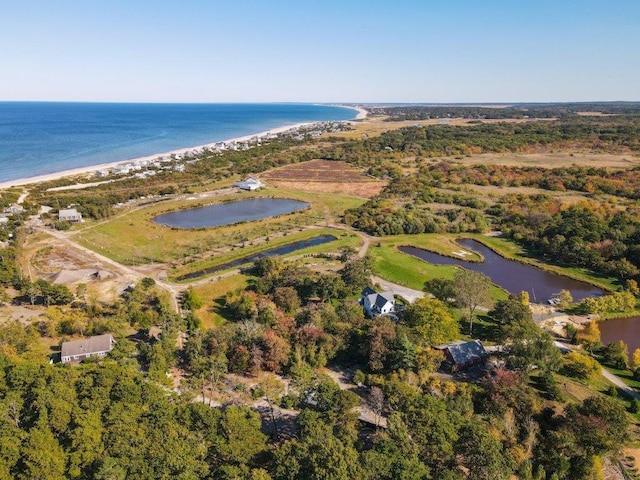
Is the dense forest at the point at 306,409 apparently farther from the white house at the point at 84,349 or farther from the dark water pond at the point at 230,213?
the dark water pond at the point at 230,213

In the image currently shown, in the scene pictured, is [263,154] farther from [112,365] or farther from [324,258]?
[112,365]

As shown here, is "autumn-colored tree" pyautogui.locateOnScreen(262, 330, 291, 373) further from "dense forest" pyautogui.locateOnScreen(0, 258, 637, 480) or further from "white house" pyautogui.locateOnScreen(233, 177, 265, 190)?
"white house" pyautogui.locateOnScreen(233, 177, 265, 190)

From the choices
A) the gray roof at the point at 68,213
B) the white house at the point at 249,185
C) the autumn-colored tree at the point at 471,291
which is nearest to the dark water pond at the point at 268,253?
the autumn-colored tree at the point at 471,291

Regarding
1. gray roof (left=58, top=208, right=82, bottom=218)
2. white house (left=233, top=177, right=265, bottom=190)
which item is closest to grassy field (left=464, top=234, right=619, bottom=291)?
white house (left=233, top=177, right=265, bottom=190)

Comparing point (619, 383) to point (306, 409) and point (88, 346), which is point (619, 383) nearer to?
point (306, 409)

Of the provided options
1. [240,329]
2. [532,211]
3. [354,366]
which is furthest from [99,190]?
[532,211]
